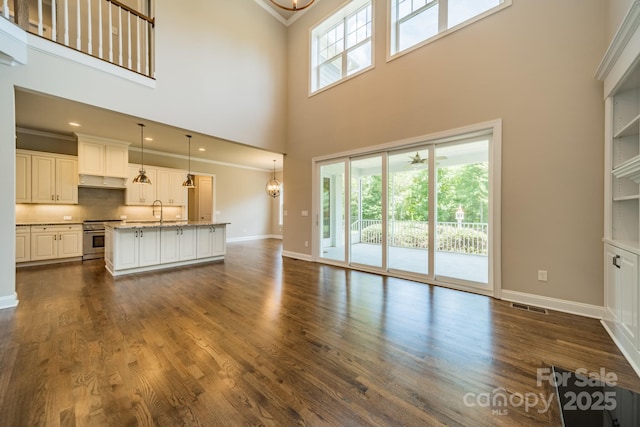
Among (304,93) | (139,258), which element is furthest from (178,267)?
(304,93)

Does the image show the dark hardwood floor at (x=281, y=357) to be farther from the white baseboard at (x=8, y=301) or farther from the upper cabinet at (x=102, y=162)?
the upper cabinet at (x=102, y=162)

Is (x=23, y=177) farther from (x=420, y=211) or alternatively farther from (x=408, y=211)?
(x=420, y=211)

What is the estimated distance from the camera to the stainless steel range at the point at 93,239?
5750mm

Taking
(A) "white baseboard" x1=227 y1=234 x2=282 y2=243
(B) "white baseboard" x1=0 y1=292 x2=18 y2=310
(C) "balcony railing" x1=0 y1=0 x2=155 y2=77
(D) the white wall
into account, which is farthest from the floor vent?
(A) "white baseboard" x1=227 y1=234 x2=282 y2=243

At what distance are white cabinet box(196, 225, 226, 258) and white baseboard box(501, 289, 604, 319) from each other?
550 centimetres

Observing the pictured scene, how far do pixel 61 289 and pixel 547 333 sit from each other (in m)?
Result: 6.23

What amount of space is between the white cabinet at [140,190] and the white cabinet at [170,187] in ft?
0.42

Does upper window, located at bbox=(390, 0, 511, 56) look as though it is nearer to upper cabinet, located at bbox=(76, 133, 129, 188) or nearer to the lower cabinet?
the lower cabinet

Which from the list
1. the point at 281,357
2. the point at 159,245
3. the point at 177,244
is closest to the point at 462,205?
the point at 281,357

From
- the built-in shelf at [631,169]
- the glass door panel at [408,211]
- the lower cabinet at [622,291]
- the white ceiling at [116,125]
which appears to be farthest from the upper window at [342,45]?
the lower cabinet at [622,291]

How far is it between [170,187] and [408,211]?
692cm

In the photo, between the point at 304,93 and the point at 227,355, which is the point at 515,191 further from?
the point at 304,93

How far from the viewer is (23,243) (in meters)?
4.95

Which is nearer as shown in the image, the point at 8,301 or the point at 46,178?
the point at 8,301
